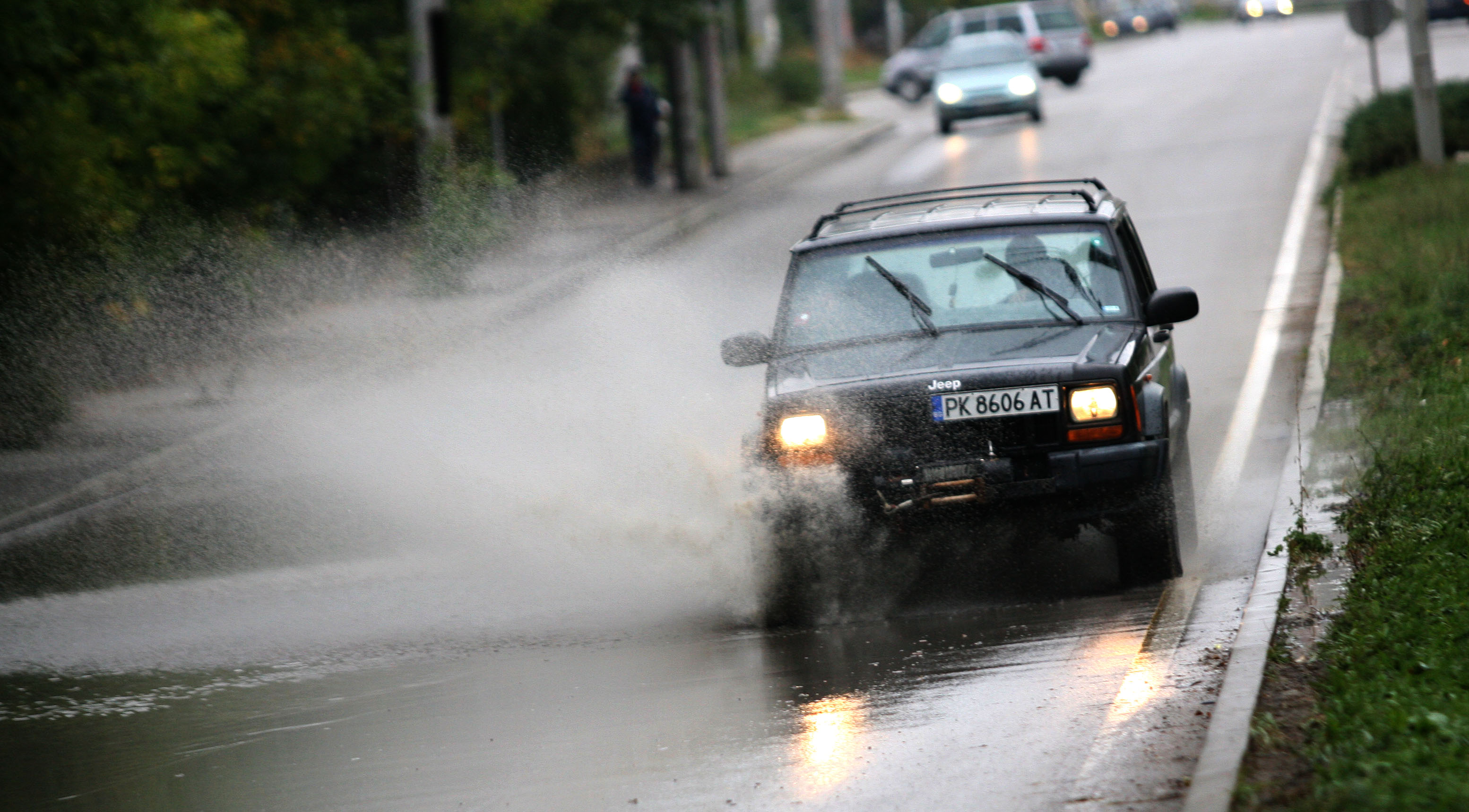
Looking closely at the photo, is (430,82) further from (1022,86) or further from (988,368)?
(1022,86)

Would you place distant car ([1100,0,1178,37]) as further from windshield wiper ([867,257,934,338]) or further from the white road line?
windshield wiper ([867,257,934,338])

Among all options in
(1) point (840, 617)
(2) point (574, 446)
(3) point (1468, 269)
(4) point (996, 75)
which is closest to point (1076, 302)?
(1) point (840, 617)

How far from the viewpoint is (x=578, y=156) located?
29.0 m

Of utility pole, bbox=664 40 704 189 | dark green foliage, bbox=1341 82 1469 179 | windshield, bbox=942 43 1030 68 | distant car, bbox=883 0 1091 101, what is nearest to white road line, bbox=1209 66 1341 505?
dark green foliage, bbox=1341 82 1469 179

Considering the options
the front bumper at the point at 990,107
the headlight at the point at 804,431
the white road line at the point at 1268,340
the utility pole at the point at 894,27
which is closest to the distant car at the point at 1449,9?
the front bumper at the point at 990,107

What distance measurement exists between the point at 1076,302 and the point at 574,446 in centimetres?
285

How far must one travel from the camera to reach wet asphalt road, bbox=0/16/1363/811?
499 centimetres

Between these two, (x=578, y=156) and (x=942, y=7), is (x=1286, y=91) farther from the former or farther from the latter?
(x=942, y=7)

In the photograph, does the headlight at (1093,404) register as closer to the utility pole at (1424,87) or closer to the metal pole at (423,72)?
the utility pole at (1424,87)

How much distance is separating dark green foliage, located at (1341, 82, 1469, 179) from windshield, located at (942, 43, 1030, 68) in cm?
1348

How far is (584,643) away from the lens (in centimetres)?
664

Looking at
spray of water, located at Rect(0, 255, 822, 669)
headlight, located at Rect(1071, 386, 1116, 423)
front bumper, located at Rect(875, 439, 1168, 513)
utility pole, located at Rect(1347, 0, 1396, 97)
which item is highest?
utility pole, located at Rect(1347, 0, 1396, 97)

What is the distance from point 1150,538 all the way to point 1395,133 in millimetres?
14080

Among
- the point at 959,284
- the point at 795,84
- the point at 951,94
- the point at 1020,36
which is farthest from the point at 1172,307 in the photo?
the point at 795,84
